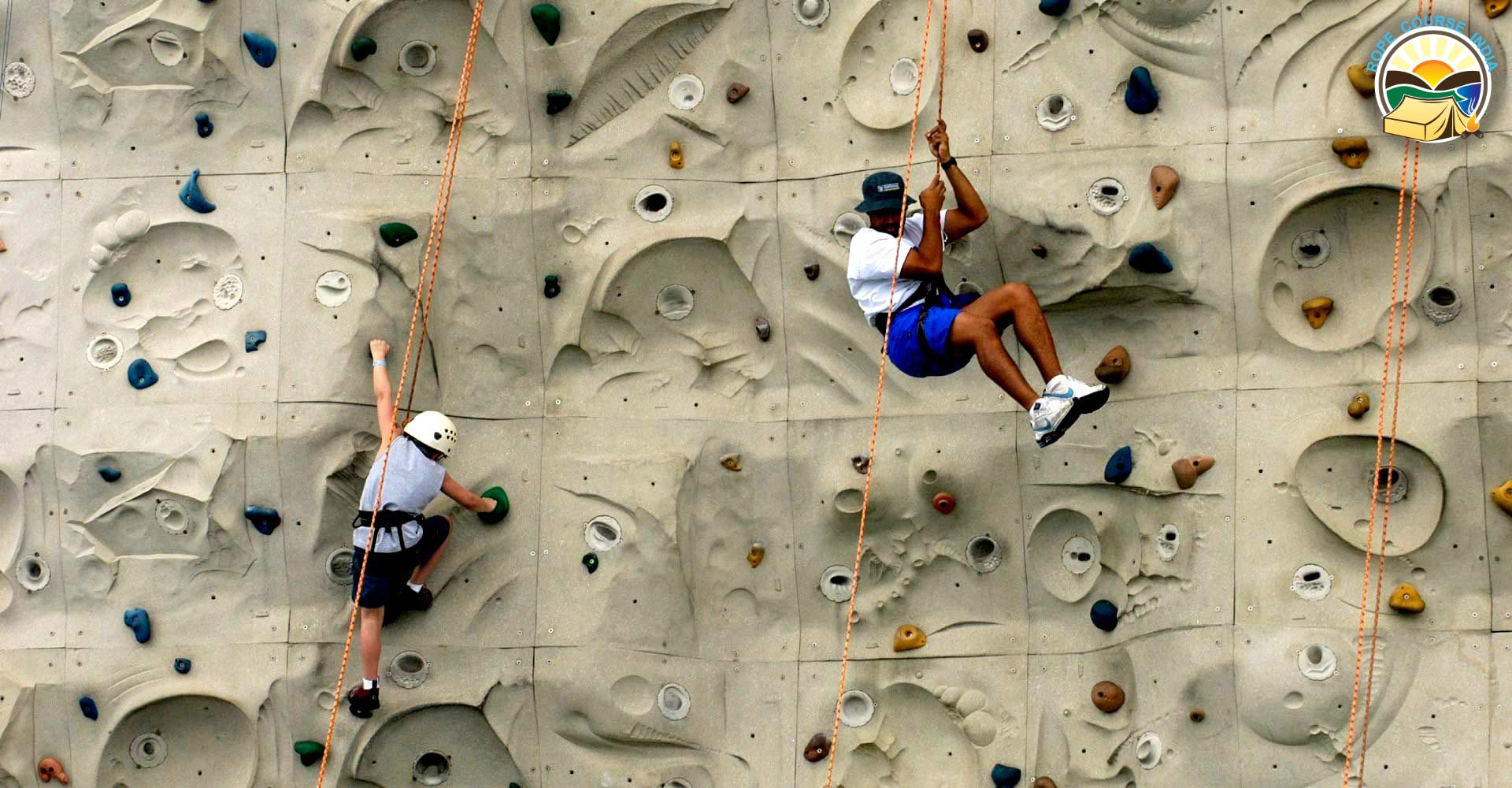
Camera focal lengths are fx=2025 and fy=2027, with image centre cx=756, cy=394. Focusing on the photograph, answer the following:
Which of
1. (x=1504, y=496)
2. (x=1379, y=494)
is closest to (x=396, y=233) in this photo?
(x=1379, y=494)

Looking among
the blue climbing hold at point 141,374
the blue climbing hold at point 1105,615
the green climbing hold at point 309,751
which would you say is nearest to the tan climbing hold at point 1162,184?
the blue climbing hold at point 1105,615

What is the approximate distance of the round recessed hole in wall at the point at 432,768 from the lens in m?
11.6

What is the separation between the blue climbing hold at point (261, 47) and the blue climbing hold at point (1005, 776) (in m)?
5.68

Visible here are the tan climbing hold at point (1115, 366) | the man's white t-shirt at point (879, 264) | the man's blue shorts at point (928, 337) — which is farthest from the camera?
the tan climbing hold at point (1115, 366)

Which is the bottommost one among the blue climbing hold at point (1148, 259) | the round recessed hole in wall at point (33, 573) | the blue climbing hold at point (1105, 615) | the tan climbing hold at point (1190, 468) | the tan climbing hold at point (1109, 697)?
the tan climbing hold at point (1109, 697)

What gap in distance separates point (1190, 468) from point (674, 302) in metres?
3.03

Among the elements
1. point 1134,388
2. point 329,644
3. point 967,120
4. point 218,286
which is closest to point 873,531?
point 1134,388

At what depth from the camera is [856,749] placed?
1148 centimetres

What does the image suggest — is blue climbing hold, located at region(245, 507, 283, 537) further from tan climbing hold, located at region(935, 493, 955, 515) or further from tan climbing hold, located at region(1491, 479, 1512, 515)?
tan climbing hold, located at region(1491, 479, 1512, 515)

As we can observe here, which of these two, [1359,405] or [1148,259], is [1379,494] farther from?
[1148,259]

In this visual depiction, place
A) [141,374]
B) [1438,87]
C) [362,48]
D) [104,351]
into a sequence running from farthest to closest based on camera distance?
[104,351] → [141,374] → [362,48] → [1438,87]

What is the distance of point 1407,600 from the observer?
10.9m

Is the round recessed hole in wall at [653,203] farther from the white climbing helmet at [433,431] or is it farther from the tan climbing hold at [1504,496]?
the tan climbing hold at [1504,496]

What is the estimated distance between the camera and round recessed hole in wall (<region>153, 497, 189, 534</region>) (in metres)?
11.4
